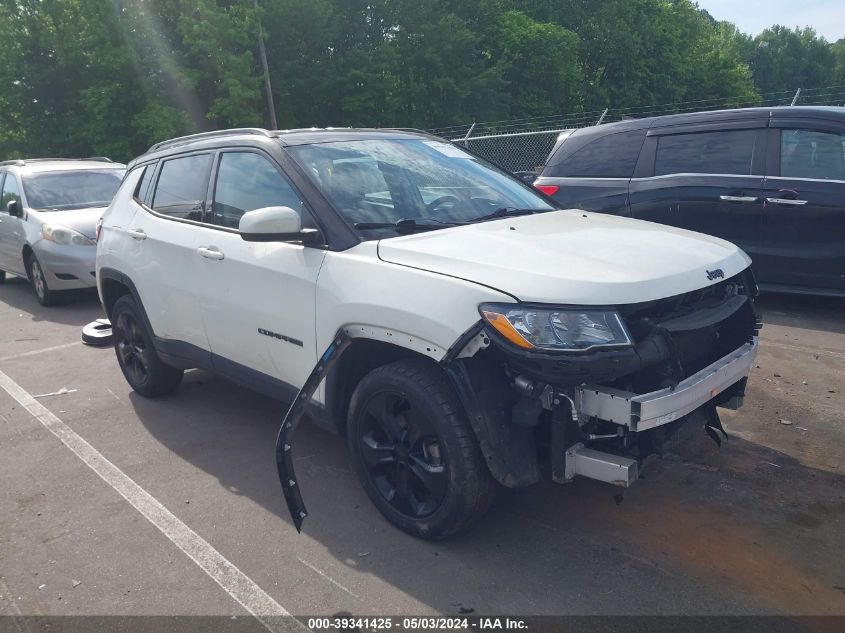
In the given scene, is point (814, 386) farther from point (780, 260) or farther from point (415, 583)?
point (415, 583)

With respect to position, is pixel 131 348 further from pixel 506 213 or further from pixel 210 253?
pixel 506 213

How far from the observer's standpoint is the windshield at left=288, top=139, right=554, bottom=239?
373 cm

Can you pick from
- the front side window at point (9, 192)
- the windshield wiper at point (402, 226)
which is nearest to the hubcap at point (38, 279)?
the front side window at point (9, 192)

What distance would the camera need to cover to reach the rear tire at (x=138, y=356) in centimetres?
520

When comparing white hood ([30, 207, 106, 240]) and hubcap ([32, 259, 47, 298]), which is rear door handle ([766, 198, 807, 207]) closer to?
white hood ([30, 207, 106, 240])

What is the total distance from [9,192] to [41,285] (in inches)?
75.6

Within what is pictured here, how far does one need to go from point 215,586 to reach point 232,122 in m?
27.1

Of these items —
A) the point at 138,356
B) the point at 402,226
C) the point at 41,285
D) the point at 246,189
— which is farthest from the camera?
the point at 41,285

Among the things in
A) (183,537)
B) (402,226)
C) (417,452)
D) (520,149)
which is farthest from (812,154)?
(520,149)

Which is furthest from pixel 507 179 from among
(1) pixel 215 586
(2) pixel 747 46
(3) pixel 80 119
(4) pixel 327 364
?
(2) pixel 747 46

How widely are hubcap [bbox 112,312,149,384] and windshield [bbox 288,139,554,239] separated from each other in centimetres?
217

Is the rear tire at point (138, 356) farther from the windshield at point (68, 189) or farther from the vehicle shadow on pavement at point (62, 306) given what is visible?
the windshield at point (68, 189)

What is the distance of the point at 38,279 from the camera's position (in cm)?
934

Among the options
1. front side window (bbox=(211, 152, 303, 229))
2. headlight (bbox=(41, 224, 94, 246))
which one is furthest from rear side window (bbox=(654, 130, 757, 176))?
headlight (bbox=(41, 224, 94, 246))
